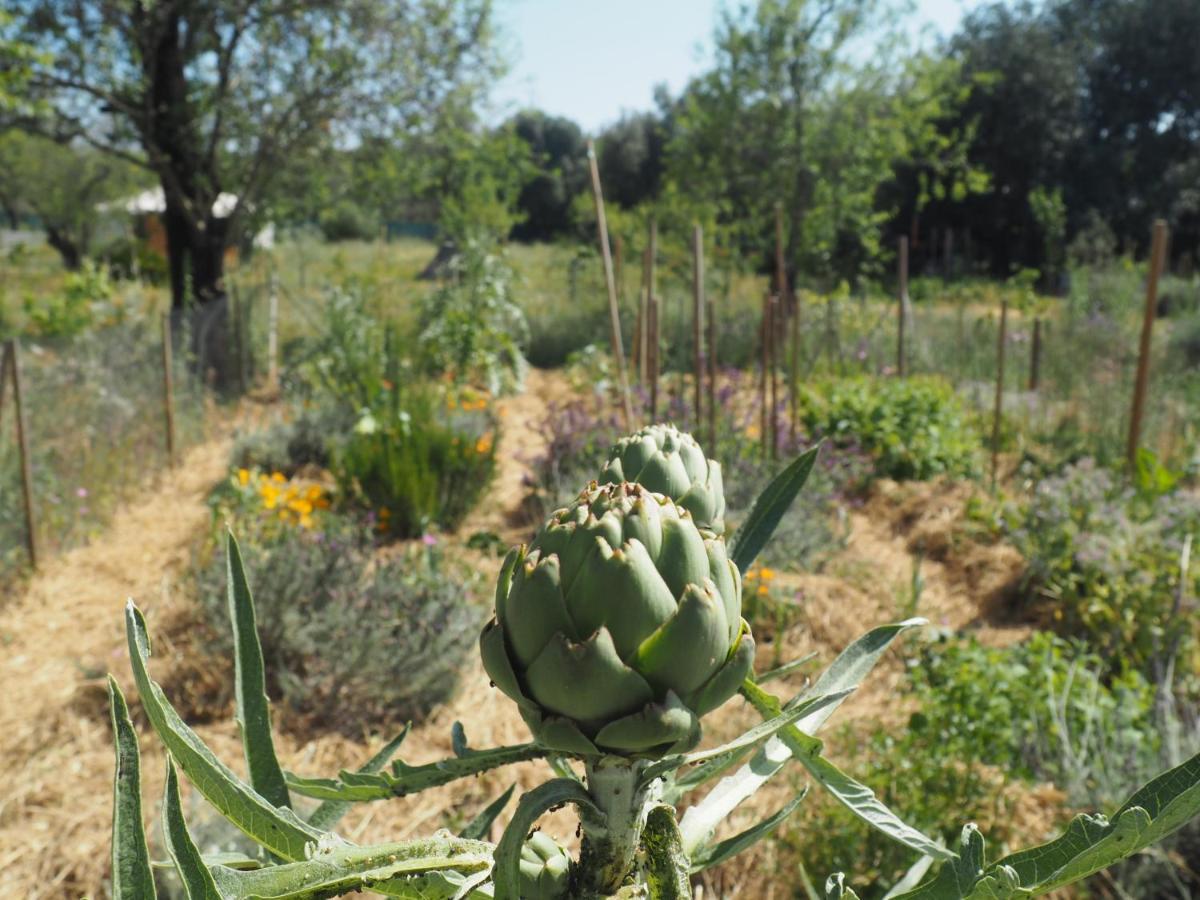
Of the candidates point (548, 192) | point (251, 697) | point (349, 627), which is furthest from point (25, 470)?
point (548, 192)

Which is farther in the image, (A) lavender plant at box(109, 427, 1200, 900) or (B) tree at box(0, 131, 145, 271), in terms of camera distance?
(B) tree at box(0, 131, 145, 271)

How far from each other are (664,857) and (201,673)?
2538mm

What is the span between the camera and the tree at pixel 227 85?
632 centimetres

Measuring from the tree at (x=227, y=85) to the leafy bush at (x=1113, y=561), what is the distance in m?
5.58

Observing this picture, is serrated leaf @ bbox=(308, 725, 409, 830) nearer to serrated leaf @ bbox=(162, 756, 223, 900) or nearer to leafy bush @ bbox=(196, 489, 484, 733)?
serrated leaf @ bbox=(162, 756, 223, 900)

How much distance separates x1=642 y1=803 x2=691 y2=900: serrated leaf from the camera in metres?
0.43

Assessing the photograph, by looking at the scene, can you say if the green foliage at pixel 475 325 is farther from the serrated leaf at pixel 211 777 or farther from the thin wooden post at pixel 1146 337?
the serrated leaf at pixel 211 777

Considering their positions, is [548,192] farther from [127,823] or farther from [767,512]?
[127,823]

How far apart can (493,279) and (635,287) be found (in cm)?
339

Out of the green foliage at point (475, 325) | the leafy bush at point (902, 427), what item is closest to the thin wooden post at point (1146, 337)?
the leafy bush at point (902, 427)

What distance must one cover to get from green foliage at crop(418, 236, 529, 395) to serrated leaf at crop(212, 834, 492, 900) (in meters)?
5.84

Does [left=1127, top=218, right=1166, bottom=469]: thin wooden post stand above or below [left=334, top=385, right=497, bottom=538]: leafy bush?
above

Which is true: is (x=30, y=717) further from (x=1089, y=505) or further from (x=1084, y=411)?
(x=1084, y=411)

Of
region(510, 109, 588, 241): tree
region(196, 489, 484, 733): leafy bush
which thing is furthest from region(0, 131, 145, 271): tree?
region(196, 489, 484, 733): leafy bush
